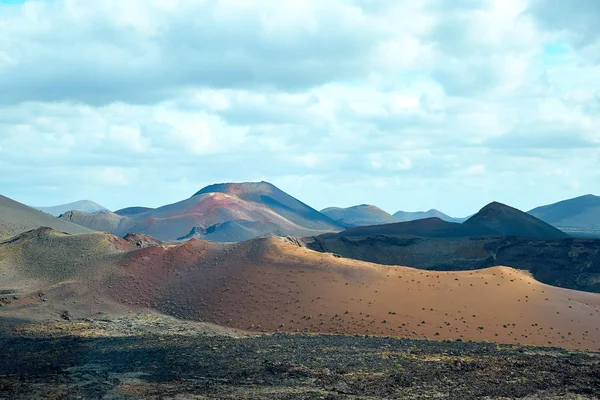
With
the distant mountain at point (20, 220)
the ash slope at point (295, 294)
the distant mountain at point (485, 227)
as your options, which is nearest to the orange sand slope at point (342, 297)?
the ash slope at point (295, 294)

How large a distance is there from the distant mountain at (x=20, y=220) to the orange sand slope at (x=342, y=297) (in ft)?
174

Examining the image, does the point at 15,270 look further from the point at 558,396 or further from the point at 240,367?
the point at 558,396

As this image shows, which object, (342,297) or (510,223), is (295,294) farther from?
(510,223)

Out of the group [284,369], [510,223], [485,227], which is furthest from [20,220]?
[284,369]

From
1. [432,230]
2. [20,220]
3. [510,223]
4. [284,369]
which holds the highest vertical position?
[510,223]

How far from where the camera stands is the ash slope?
184ft

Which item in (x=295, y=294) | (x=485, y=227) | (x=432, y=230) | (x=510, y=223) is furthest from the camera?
(x=510, y=223)

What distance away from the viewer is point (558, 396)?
31391mm

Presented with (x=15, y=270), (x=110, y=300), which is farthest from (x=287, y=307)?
(x=15, y=270)

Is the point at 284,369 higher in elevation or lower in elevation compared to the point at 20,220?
lower

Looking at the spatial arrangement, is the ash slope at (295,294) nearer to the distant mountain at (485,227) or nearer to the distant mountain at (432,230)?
the distant mountain at (432,230)

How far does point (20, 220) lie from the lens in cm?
12962

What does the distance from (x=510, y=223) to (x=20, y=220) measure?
94801 millimetres

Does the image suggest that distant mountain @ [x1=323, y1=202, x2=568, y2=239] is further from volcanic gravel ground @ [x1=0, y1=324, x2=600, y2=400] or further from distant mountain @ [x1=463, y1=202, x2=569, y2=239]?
volcanic gravel ground @ [x1=0, y1=324, x2=600, y2=400]
